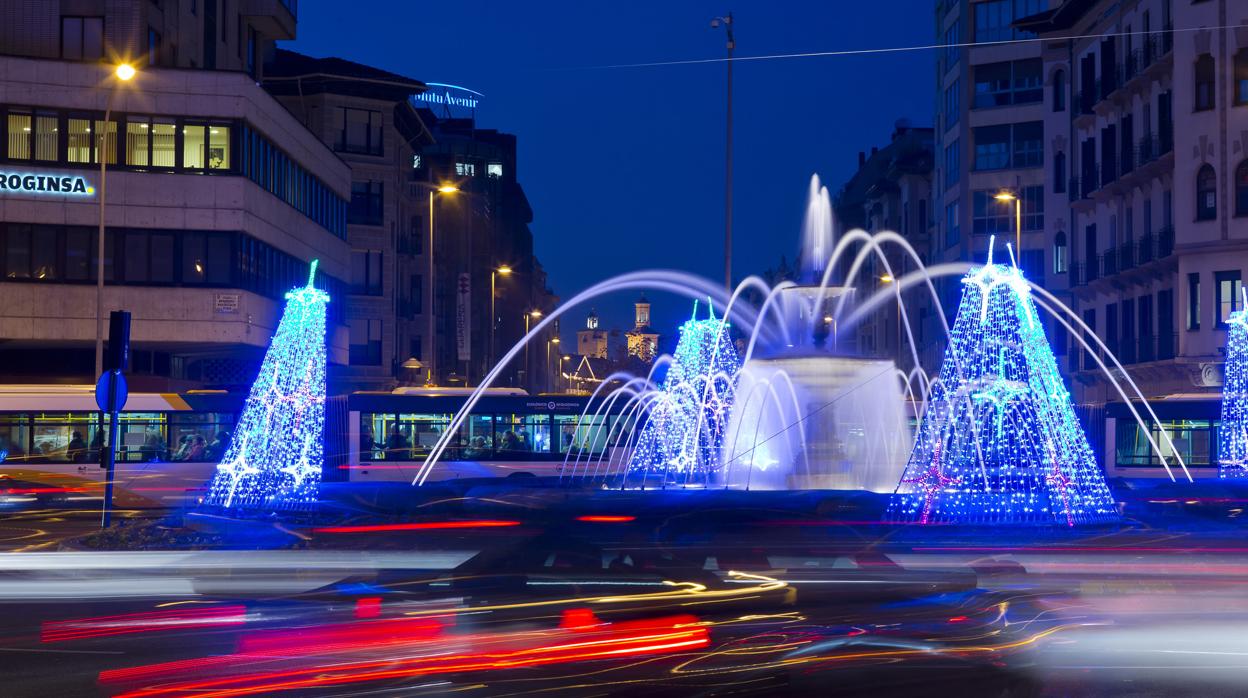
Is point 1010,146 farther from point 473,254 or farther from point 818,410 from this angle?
point 818,410

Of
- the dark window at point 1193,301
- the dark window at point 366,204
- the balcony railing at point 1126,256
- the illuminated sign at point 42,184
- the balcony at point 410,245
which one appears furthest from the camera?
the balcony at point 410,245

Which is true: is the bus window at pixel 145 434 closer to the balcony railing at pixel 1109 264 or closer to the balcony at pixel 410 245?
the balcony railing at pixel 1109 264

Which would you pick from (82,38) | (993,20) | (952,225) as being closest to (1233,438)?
(82,38)

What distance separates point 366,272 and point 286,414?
3858 cm

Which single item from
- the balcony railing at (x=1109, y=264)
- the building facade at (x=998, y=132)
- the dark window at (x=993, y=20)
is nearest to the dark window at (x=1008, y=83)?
the building facade at (x=998, y=132)

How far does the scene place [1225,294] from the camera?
46094mm

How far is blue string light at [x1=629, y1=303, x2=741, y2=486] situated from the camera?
34.8 metres

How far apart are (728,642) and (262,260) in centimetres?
4115

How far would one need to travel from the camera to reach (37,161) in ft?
149

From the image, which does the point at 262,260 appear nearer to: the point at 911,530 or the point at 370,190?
the point at 370,190

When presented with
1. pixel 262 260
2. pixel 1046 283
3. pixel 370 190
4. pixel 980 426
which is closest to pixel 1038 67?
pixel 1046 283

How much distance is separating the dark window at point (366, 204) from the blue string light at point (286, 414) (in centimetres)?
3793

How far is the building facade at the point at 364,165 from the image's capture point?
7069 centimetres

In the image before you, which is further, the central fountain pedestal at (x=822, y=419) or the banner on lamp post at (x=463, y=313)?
the banner on lamp post at (x=463, y=313)
